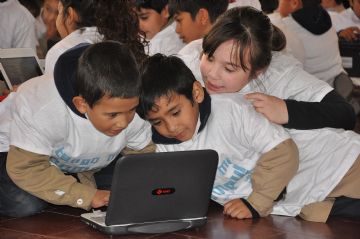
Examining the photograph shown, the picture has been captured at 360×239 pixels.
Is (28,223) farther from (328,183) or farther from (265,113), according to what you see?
(328,183)

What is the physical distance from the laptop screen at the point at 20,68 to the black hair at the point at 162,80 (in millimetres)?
1115

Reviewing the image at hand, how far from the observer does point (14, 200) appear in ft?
8.59

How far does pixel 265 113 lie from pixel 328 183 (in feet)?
1.18

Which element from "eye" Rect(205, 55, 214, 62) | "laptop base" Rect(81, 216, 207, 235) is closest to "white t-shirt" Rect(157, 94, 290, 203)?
"eye" Rect(205, 55, 214, 62)

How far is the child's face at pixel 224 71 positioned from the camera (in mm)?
2572

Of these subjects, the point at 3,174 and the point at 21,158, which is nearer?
the point at 21,158

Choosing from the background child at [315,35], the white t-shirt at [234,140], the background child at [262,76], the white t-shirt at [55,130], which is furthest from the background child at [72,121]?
the background child at [315,35]

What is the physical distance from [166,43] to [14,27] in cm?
147

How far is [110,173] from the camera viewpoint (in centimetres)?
293

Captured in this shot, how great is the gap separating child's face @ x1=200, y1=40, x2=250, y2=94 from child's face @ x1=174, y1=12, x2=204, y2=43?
117cm

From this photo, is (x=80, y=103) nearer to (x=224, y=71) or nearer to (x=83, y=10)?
(x=224, y=71)

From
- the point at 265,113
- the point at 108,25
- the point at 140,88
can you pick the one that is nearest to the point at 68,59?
the point at 140,88

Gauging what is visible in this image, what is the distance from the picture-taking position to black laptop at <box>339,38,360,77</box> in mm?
5195

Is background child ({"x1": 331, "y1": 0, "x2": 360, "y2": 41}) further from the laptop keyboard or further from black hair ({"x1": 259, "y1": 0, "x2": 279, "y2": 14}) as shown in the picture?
the laptop keyboard
